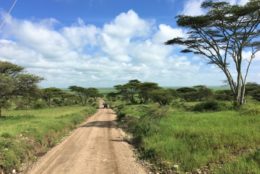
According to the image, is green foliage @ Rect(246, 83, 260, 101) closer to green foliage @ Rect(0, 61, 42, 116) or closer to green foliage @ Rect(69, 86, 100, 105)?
green foliage @ Rect(0, 61, 42, 116)

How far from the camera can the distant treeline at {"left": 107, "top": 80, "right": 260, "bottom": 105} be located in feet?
214

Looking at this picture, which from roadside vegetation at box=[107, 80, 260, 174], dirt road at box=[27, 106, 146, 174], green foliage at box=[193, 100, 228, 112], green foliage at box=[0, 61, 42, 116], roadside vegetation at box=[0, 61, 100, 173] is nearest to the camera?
roadside vegetation at box=[107, 80, 260, 174]

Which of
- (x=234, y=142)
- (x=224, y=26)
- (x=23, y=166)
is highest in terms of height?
(x=224, y=26)

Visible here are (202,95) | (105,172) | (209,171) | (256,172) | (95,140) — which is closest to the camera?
(256,172)

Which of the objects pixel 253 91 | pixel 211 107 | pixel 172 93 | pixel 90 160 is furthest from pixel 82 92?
pixel 90 160

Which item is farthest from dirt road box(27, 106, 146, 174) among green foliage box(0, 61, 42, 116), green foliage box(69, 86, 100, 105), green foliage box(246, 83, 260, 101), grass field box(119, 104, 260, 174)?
green foliage box(69, 86, 100, 105)

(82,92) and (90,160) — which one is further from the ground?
(82,92)

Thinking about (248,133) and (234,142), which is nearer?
(234,142)

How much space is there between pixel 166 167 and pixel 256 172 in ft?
12.4

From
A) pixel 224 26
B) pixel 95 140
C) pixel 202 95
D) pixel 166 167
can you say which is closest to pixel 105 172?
pixel 166 167

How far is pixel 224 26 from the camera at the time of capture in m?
30.5

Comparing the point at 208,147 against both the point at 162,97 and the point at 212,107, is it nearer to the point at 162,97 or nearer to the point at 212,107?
the point at 212,107

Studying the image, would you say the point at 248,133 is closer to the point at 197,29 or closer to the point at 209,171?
the point at 209,171

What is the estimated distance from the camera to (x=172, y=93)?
74.7 metres
